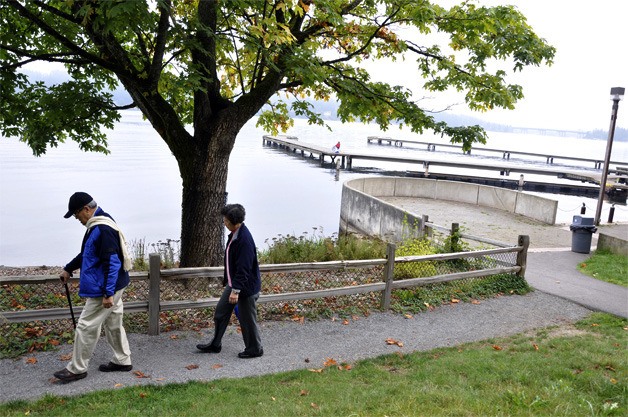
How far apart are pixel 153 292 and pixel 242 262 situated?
1.49m

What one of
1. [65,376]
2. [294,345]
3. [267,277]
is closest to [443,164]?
[267,277]

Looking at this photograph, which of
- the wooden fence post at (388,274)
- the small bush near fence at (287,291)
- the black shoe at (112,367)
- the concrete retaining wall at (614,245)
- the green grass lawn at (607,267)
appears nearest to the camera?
the black shoe at (112,367)

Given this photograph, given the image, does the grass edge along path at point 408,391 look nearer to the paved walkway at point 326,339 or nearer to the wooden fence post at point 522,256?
the paved walkway at point 326,339

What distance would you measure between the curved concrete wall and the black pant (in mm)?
7815

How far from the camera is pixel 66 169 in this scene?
158 feet

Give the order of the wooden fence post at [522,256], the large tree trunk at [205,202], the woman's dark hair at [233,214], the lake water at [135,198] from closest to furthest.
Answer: the woman's dark hair at [233,214]
the large tree trunk at [205,202]
the wooden fence post at [522,256]
the lake water at [135,198]

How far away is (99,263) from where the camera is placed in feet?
16.9

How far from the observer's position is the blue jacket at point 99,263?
5.09 metres

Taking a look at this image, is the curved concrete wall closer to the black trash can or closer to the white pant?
the black trash can

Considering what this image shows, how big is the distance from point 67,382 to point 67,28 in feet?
20.0

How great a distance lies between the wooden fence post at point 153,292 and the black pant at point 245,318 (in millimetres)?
958

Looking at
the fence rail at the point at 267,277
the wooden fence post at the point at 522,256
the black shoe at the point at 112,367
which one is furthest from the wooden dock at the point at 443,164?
the black shoe at the point at 112,367

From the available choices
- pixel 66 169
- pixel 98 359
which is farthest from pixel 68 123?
pixel 66 169

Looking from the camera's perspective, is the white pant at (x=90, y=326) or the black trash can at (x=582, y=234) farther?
the black trash can at (x=582, y=234)
